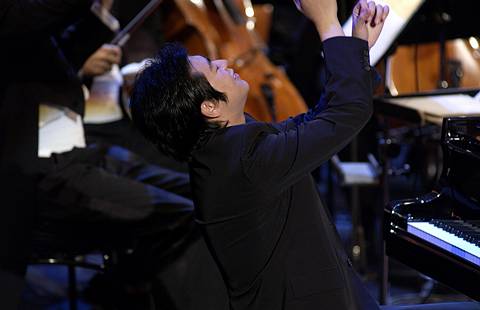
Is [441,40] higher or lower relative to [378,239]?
higher

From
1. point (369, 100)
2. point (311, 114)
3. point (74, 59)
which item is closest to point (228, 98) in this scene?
point (311, 114)

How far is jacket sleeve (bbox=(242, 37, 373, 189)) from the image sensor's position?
5.36 ft

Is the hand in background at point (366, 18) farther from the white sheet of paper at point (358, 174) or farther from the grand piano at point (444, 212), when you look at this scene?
the white sheet of paper at point (358, 174)

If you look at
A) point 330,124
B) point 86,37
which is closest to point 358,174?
point 86,37

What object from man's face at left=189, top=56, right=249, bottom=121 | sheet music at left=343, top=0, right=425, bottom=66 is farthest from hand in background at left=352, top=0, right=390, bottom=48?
man's face at left=189, top=56, right=249, bottom=121

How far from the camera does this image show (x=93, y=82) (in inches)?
132

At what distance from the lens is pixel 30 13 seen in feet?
7.79

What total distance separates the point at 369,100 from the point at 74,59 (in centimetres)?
164

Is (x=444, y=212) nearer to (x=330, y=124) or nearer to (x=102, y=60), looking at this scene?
(x=330, y=124)

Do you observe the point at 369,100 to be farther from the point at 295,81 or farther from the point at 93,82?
the point at 295,81

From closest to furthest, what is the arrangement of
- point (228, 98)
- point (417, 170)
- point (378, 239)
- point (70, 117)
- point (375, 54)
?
point (228, 98) → point (375, 54) → point (70, 117) → point (417, 170) → point (378, 239)

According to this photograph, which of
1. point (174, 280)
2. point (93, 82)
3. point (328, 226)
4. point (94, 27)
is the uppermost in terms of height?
point (94, 27)

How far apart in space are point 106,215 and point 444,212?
1.27 m

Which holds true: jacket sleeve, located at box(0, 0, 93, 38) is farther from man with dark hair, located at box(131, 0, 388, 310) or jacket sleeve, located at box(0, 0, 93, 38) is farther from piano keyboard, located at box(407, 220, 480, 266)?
piano keyboard, located at box(407, 220, 480, 266)
